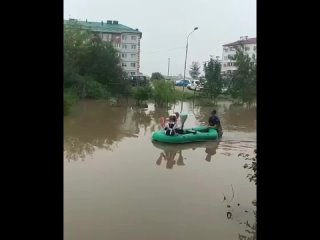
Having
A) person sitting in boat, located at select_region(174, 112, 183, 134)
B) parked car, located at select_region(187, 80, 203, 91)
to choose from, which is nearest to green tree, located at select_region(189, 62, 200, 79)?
parked car, located at select_region(187, 80, 203, 91)

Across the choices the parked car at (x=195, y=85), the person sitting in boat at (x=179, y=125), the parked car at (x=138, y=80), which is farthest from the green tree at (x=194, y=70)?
the person sitting in boat at (x=179, y=125)

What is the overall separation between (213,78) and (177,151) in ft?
13.7

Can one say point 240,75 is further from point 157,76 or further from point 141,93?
point 141,93

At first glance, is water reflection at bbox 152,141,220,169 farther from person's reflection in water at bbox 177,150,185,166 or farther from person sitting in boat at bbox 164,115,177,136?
person sitting in boat at bbox 164,115,177,136

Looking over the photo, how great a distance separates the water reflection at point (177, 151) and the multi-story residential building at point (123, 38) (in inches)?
136

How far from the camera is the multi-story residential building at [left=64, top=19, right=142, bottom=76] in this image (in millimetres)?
8547

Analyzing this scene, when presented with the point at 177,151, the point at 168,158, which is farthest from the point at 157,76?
the point at 168,158

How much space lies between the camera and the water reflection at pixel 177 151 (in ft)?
15.6
